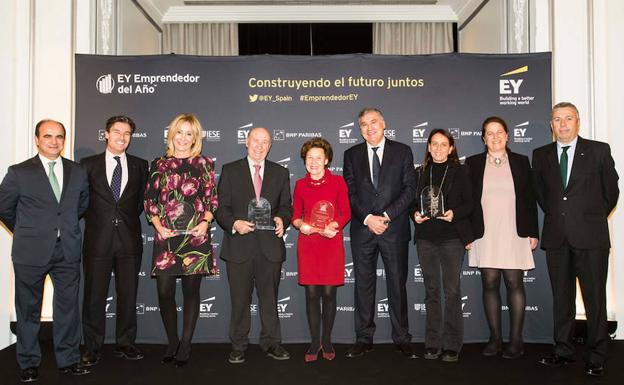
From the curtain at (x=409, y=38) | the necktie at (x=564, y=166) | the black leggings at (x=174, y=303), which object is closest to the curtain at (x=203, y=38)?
the curtain at (x=409, y=38)

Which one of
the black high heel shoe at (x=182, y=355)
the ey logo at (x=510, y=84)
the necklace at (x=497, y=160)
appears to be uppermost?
the ey logo at (x=510, y=84)

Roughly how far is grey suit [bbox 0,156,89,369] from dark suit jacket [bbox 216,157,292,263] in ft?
3.52

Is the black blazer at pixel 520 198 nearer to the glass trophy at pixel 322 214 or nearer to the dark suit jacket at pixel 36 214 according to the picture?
the glass trophy at pixel 322 214

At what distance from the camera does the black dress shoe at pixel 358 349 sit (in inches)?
158

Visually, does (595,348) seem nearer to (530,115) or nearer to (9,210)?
(530,115)

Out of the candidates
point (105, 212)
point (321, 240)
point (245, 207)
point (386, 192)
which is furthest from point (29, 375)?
point (386, 192)

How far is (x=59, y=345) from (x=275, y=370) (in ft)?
5.07

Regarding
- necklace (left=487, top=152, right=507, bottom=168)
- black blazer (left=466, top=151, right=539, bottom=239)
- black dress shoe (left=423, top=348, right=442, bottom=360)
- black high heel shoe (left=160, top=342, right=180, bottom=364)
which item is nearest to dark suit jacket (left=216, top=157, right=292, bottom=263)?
black high heel shoe (left=160, top=342, right=180, bottom=364)

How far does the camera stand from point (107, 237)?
392 cm

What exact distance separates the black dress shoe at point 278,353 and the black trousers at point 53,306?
1.43 metres

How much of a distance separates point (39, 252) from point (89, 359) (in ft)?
3.07

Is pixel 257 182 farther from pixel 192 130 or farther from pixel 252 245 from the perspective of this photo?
pixel 192 130

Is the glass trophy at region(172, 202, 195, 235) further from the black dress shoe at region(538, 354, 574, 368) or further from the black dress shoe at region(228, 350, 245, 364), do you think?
the black dress shoe at region(538, 354, 574, 368)

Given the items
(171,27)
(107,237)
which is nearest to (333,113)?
(107,237)
